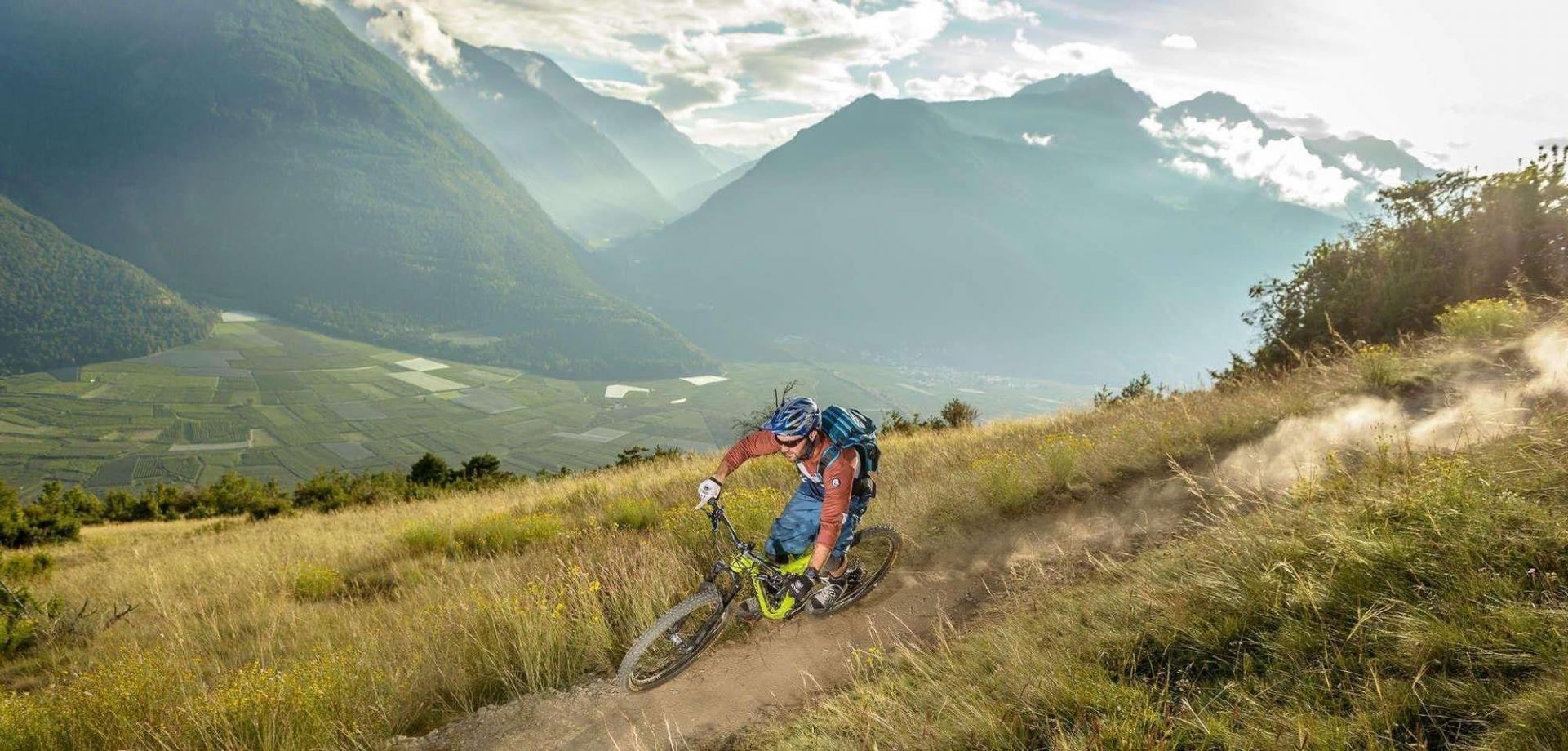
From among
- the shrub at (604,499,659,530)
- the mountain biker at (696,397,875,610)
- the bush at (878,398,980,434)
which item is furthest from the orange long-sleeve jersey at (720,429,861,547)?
the bush at (878,398,980,434)

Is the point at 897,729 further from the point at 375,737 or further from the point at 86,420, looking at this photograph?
the point at 86,420

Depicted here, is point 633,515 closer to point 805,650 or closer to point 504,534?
point 504,534

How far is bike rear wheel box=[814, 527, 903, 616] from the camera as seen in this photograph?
21.7ft

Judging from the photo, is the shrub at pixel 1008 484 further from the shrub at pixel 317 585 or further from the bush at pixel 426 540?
the shrub at pixel 317 585

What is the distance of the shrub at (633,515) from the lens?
10.2m

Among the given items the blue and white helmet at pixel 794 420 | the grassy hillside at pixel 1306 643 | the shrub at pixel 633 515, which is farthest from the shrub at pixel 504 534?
the grassy hillside at pixel 1306 643

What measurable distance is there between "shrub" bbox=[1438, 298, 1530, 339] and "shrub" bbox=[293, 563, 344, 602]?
1807 cm

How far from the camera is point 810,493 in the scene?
596 centimetres

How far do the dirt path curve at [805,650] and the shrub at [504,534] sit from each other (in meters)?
4.90

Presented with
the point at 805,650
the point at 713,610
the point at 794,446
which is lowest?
the point at 805,650

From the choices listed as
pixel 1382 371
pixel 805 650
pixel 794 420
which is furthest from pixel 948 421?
pixel 794 420

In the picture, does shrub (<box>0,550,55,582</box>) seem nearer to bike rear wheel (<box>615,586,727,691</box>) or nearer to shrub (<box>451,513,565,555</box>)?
shrub (<box>451,513,565,555</box>)

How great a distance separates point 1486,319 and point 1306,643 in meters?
11.1

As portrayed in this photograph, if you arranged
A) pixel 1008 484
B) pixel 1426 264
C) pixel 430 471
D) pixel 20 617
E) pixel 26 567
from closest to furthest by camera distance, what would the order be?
pixel 20 617 < pixel 1008 484 < pixel 26 567 < pixel 1426 264 < pixel 430 471
